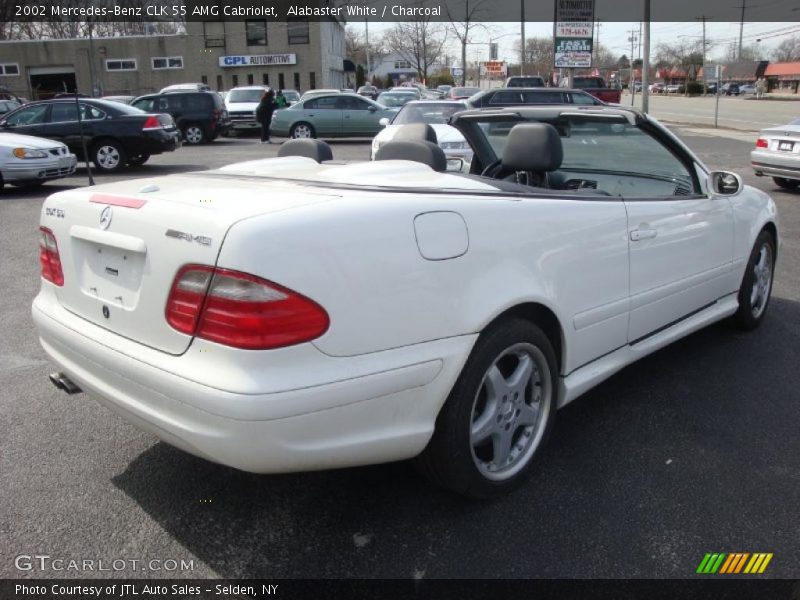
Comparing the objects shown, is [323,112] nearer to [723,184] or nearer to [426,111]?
[426,111]

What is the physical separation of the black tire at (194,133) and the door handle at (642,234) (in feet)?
66.4

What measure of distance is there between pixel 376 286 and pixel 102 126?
14073 mm

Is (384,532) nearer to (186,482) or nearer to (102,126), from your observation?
(186,482)

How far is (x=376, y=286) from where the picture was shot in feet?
7.52

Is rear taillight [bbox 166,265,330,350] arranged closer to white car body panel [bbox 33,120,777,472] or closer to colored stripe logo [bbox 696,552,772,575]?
white car body panel [bbox 33,120,777,472]

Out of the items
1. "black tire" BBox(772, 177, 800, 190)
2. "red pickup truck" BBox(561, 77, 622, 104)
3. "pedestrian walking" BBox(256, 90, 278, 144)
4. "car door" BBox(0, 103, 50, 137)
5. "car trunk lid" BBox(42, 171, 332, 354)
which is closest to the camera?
"car trunk lid" BBox(42, 171, 332, 354)

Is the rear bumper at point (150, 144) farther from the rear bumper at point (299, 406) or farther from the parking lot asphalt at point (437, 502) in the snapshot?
the rear bumper at point (299, 406)

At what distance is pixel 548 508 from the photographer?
2.82 meters

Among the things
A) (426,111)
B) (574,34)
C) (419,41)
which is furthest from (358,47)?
(426,111)

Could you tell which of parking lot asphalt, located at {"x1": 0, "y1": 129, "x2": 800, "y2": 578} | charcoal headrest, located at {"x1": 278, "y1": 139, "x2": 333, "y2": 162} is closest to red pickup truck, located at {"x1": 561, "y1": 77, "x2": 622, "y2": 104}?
charcoal headrest, located at {"x1": 278, "y1": 139, "x2": 333, "y2": 162}

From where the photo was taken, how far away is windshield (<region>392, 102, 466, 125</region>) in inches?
497

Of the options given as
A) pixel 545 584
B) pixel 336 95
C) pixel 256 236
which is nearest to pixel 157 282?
pixel 256 236

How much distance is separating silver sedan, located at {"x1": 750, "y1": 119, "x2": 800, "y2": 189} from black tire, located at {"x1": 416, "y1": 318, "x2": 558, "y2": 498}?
1005cm

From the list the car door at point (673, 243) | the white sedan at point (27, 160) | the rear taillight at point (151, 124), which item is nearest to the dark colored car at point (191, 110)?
the rear taillight at point (151, 124)
